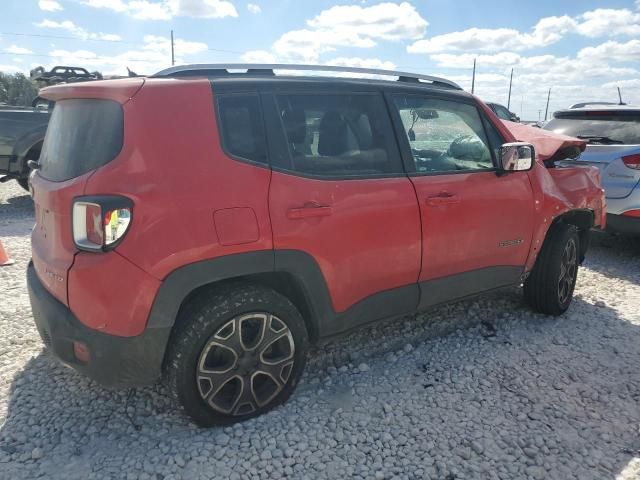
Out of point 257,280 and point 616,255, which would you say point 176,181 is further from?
point 616,255

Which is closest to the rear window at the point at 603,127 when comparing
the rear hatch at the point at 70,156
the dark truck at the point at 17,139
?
the rear hatch at the point at 70,156

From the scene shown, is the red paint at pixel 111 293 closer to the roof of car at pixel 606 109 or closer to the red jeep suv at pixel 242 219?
the red jeep suv at pixel 242 219

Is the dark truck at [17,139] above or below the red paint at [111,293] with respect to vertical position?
above

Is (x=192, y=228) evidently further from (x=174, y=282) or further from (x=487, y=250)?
(x=487, y=250)

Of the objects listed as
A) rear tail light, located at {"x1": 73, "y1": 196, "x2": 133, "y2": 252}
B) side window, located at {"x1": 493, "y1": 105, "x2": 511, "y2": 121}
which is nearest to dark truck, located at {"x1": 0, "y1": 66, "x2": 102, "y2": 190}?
rear tail light, located at {"x1": 73, "y1": 196, "x2": 133, "y2": 252}

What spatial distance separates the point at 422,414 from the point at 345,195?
1282mm

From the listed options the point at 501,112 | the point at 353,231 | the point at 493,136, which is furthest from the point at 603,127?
the point at 501,112

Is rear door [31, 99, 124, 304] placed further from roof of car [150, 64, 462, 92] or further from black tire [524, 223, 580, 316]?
black tire [524, 223, 580, 316]

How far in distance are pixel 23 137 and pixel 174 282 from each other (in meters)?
6.98

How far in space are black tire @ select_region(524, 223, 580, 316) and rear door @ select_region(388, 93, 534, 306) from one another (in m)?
0.38

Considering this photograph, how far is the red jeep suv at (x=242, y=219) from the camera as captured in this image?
7.39ft

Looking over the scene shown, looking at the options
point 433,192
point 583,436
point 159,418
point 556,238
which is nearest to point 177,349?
point 159,418

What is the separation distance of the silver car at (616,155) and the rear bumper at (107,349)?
513cm

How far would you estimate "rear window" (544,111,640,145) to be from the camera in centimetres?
577
